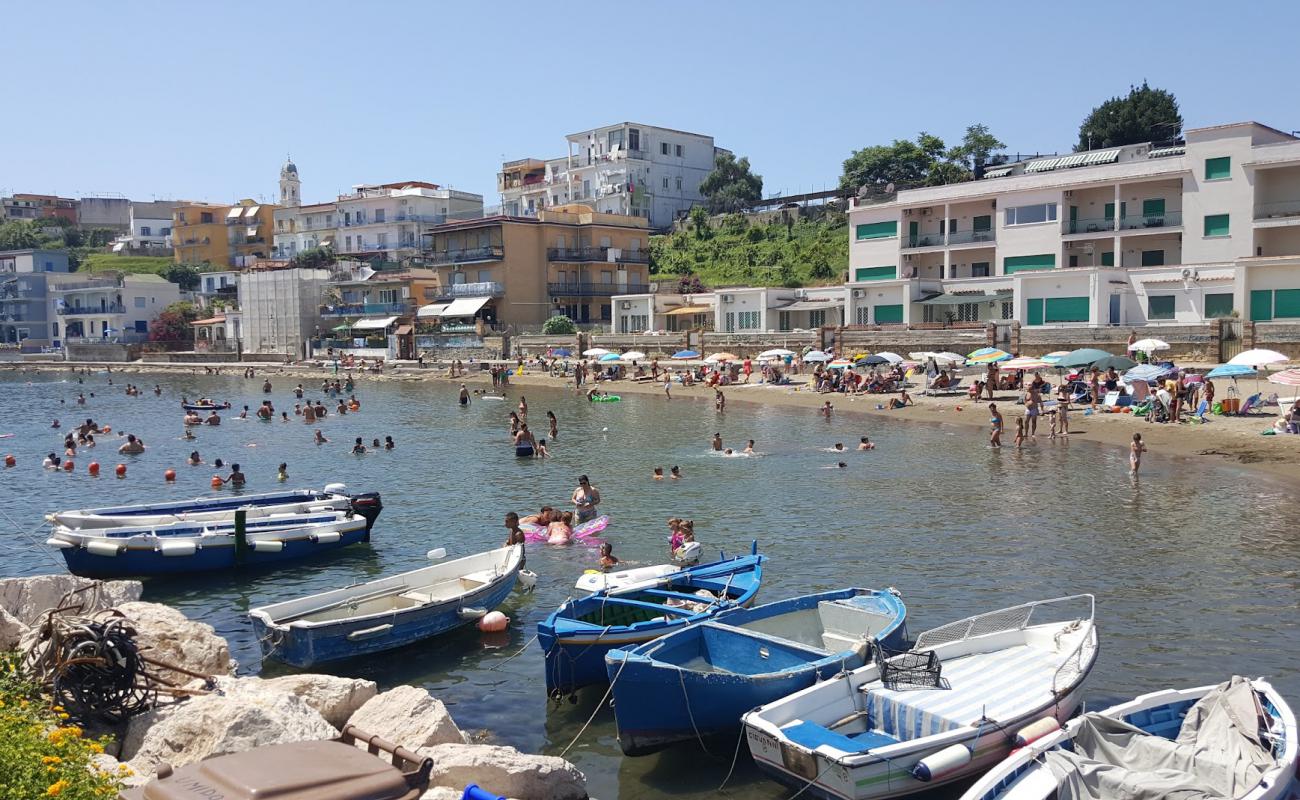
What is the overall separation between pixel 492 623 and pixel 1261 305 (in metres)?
41.5

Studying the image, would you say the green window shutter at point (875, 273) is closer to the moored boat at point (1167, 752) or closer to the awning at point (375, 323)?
the awning at point (375, 323)

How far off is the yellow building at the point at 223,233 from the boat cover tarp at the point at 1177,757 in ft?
383

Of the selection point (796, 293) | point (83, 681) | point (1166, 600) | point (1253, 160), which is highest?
point (1253, 160)

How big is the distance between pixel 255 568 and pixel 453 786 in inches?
486

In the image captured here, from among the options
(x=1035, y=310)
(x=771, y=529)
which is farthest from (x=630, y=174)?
(x=771, y=529)

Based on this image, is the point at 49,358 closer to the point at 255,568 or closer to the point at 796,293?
the point at 796,293

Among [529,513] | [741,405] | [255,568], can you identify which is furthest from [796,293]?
[255,568]

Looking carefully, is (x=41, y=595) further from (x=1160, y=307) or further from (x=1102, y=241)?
(x=1102, y=241)

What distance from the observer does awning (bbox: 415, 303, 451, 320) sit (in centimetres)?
8011

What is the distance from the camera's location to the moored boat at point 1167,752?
8938 mm

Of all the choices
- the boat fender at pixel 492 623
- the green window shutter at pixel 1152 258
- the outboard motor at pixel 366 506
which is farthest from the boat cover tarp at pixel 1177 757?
the green window shutter at pixel 1152 258

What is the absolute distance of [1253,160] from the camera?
1877 inches

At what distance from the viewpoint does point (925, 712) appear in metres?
10.5

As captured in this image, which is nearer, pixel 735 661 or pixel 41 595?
pixel 735 661
